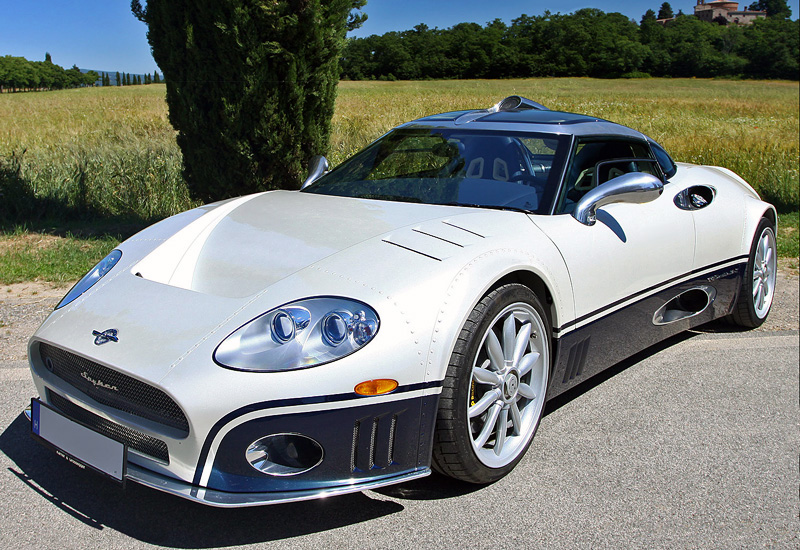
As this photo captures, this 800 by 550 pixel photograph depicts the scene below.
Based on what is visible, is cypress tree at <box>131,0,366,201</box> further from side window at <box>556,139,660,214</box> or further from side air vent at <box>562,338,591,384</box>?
side air vent at <box>562,338,591,384</box>

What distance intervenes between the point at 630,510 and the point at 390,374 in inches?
40.0

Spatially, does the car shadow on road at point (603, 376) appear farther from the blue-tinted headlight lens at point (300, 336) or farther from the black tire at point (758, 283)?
the blue-tinted headlight lens at point (300, 336)

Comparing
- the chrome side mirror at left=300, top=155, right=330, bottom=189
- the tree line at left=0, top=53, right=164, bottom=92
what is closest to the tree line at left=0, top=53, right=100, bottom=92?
the tree line at left=0, top=53, right=164, bottom=92

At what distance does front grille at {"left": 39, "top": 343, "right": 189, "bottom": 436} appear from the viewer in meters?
2.10

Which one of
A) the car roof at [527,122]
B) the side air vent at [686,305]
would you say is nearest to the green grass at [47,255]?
the car roof at [527,122]

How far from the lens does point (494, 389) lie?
8.43 ft

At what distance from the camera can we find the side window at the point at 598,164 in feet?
10.8

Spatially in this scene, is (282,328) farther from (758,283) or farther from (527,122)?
(758,283)

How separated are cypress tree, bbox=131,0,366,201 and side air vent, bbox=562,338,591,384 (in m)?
4.28

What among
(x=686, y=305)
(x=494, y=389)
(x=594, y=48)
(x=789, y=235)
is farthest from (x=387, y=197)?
(x=594, y=48)

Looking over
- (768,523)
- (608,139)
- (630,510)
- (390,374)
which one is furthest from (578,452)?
(608,139)


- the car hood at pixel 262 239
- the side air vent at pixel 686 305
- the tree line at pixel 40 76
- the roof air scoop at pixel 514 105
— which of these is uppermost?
the tree line at pixel 40 76

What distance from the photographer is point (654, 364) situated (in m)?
3.90

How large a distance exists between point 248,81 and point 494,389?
181 inches
